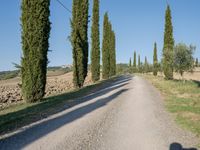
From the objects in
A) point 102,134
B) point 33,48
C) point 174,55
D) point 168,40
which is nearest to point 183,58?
point 174,55

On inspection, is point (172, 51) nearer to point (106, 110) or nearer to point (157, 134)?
point (106, 110)

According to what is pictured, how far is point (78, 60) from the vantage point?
34.2 m

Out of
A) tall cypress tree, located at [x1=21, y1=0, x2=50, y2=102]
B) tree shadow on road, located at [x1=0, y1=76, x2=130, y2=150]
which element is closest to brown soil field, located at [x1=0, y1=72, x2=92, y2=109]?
tall cypress tree, located at [x1=21, y1=0, x2=50, y2=102]

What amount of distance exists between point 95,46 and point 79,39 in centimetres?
1483

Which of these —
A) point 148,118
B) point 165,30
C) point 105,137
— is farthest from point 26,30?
point 165,30

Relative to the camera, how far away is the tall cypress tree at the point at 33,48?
20234 mm

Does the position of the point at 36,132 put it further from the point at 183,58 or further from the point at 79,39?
the point at 183,58

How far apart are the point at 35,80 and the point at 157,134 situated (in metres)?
11.7

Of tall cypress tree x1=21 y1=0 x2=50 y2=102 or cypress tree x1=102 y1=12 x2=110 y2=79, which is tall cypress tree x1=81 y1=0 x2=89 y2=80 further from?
cypress tree x1=102 y1=12 x2=110 y2=79

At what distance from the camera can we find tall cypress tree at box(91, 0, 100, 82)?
158 ft

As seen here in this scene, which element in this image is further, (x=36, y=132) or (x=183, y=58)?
(x=183, y=58)

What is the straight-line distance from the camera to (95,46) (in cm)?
4925

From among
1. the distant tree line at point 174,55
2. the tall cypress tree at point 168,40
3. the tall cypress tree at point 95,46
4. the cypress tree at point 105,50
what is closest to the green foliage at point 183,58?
the distant tree line at point 174,55

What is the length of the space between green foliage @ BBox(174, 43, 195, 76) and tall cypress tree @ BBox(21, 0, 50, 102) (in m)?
Result: 25.5
